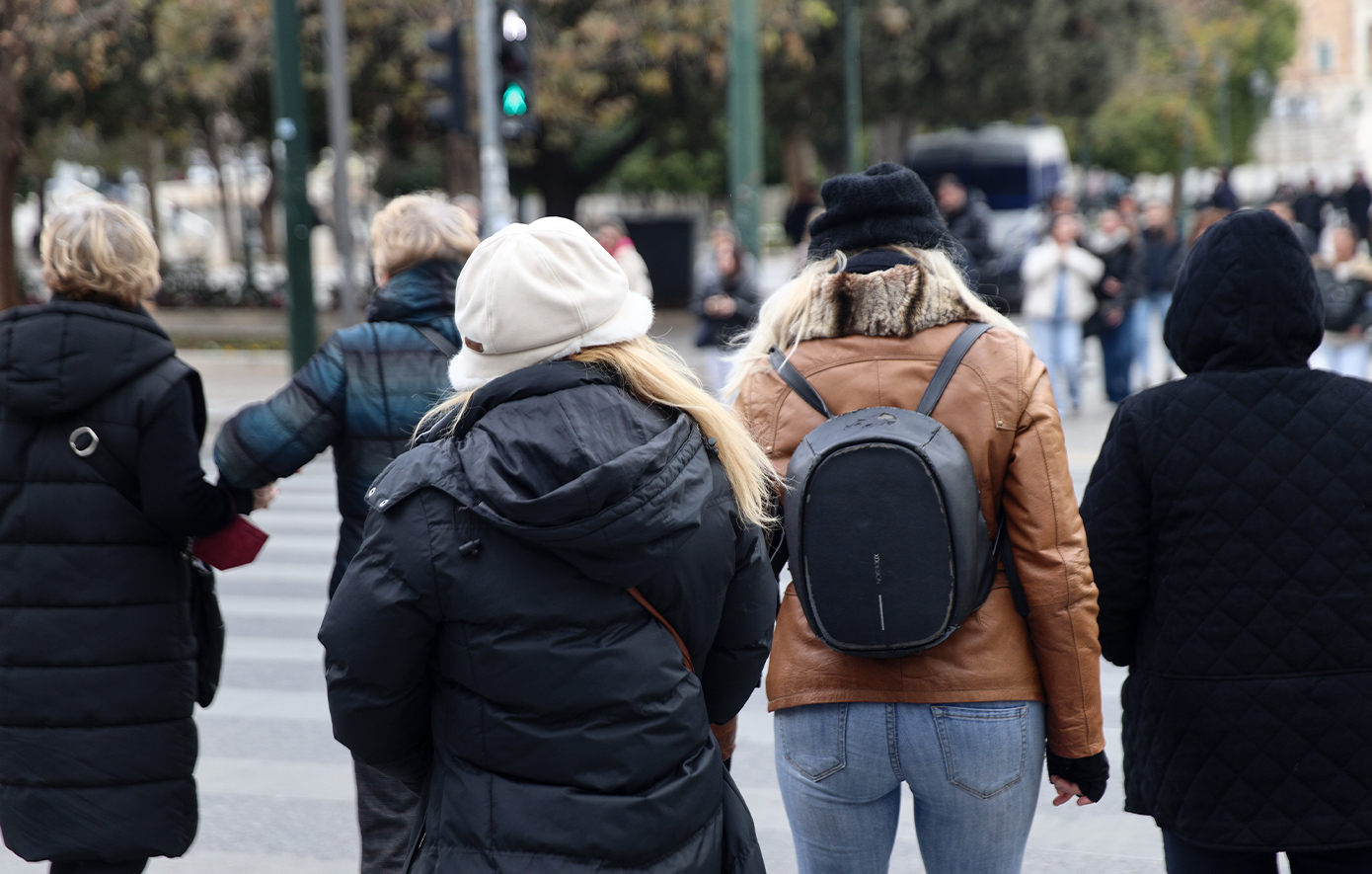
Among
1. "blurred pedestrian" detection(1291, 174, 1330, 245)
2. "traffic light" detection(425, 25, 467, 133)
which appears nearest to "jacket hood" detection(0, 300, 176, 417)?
"traffic light" detection(425, 25, 467, 133)

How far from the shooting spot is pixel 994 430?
253 centimetres

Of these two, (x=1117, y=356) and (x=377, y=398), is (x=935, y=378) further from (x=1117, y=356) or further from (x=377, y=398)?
(x=1117, y=356)

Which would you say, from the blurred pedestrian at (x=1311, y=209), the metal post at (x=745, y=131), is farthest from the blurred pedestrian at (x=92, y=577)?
the blurred pedestrian at (x=1311, y=209)

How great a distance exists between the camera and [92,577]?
317cm

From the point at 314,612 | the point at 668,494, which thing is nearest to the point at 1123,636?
the point at 668,494

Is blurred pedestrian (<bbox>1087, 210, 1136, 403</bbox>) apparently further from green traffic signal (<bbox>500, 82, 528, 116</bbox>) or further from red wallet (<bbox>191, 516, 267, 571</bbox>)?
red wallet (<bbox>191, 516, 267, 571</bbox>)

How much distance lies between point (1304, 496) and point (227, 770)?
3892 millimetres

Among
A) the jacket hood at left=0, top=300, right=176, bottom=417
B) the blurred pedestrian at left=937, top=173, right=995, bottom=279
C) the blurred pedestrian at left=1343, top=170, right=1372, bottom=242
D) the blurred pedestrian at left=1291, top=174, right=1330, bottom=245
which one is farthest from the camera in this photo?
the blurred pedestrian at left=1291, top=174, right=1330, bottom=245

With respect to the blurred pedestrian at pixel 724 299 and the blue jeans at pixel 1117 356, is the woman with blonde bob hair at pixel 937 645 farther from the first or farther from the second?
the blue jeans at pixel 1117 356

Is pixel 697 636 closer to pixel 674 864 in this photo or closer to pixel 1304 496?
pixel 674 864

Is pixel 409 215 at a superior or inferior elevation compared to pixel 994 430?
superior

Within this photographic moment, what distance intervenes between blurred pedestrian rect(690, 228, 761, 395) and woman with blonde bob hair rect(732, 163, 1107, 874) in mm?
9338

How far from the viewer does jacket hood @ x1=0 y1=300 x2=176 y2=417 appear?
3.14 metres

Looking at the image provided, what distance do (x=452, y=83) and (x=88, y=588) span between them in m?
8.84
